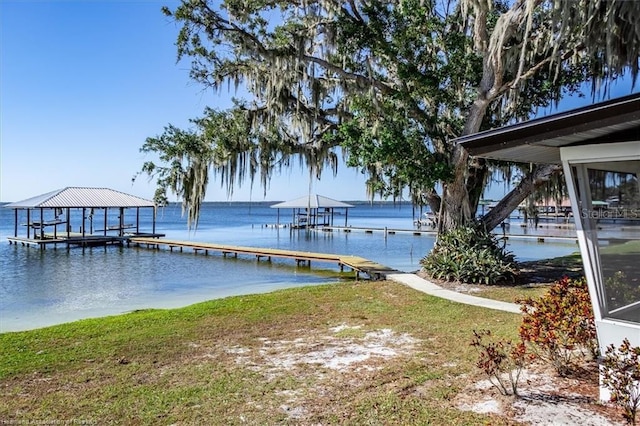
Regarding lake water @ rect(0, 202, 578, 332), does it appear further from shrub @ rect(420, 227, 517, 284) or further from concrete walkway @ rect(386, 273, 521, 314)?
Result: shrub @ rect(420, 227, 517, 284)

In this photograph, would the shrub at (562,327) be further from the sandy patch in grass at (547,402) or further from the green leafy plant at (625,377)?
the green leafy plant at (625,377)

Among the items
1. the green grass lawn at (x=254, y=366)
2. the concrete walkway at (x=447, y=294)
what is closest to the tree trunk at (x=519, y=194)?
the concrete walkway at (x=447, y=294)

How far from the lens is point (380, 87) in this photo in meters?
11.1

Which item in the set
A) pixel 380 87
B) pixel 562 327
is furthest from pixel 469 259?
pixel 562 327

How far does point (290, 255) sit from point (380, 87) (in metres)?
8.67

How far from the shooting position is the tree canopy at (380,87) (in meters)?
10.0

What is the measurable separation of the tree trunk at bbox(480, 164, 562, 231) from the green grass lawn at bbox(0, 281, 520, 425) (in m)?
4.61

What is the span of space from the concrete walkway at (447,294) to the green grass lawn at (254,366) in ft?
1.59

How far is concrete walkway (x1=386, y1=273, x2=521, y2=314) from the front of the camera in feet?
25.7

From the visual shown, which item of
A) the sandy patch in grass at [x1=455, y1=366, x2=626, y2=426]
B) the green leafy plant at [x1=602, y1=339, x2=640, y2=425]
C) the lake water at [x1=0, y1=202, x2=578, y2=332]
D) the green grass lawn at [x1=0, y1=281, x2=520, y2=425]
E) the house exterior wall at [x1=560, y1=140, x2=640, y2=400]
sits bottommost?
the lake water at [x1=0, y1=202, x2=578, y2=332]

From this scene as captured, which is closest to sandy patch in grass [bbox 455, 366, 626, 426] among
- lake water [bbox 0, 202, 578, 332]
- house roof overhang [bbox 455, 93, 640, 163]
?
house roof overhang [bbox 455, 93, 640, 163]

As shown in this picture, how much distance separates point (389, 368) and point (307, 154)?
29.6 ft

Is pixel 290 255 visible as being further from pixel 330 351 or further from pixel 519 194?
pixel 330 351

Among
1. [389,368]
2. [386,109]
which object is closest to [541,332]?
[389,368]
